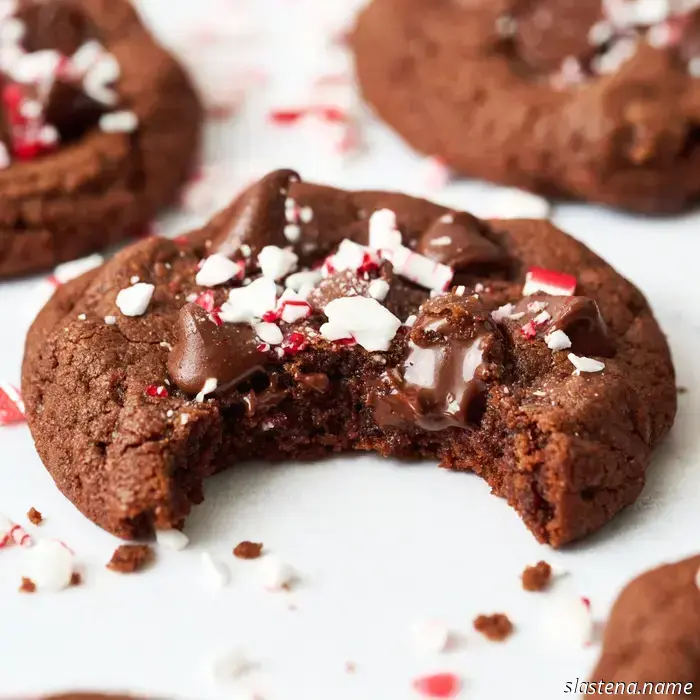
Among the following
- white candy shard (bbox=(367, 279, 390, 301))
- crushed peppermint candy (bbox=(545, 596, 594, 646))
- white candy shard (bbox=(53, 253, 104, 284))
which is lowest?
crushed peppermint candy (bbox=(545, 596, 594, 646))

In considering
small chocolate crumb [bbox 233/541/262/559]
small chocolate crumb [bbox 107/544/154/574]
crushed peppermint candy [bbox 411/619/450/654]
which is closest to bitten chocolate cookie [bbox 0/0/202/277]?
small chocolate crumb [bbox 107/544/154/574]

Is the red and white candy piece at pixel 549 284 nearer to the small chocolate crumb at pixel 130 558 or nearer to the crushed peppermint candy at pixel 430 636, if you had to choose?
the crushed peppermint candy at pixel 430 636

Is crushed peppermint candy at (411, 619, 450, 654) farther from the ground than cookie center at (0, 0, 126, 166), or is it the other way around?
cookie center at (0, 0, 126, 166)

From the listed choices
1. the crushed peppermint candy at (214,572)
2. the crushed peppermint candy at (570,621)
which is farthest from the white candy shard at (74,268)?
the crushed peppermint candy at (570,621)

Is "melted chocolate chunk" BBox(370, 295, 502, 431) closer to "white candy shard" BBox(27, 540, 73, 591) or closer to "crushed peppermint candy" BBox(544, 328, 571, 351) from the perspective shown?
"crushed peppermint candy" BBox(544, 328, 571, 351)

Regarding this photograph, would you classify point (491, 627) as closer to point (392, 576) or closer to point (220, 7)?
point (392, 576)

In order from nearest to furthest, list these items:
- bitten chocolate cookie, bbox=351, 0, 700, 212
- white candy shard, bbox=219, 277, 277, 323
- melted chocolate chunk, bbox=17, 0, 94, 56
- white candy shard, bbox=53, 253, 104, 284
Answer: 1. white candy shard, bbox=219, 277, 277, 323
2. white candy shard, bbox=53, 253, 104, 284
3. bitten chocolate cookie, bbox=351, 0, 700, 212
4. melted chocolate chunk, bbox=17, 0, 94, 56

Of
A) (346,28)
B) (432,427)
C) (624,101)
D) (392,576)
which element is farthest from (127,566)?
(346,28)
